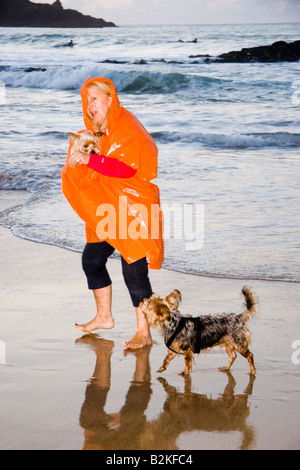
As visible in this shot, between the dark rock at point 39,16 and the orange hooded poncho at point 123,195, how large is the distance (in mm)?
106503

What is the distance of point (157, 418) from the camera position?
3420 millimetres

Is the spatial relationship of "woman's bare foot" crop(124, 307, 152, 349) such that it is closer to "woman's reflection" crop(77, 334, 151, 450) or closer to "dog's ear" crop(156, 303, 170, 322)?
"woman's reflection" crop(77, 334, 151, 450)

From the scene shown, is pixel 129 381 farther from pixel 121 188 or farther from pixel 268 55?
pixel 268 55

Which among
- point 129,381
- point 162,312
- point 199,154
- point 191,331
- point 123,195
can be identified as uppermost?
point 123,195

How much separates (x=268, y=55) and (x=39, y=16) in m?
75.2

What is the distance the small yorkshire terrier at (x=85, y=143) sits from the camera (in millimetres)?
4105

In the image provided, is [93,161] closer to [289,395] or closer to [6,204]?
[289,395]

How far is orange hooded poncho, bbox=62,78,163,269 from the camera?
164 inches

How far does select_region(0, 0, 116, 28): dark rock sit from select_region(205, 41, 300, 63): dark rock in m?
67.3

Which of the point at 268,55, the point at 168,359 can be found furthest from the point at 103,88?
the point at 268,55

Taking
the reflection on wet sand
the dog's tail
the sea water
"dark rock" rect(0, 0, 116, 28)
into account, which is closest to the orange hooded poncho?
the dog's tail

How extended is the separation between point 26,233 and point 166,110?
15784 mm

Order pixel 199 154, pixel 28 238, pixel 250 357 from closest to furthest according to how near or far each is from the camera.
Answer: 1. pixel 250 357
2. pixel 28 238
3. pixel 199 154

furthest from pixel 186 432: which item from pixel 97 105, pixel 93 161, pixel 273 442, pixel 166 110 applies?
pixel 166 110
